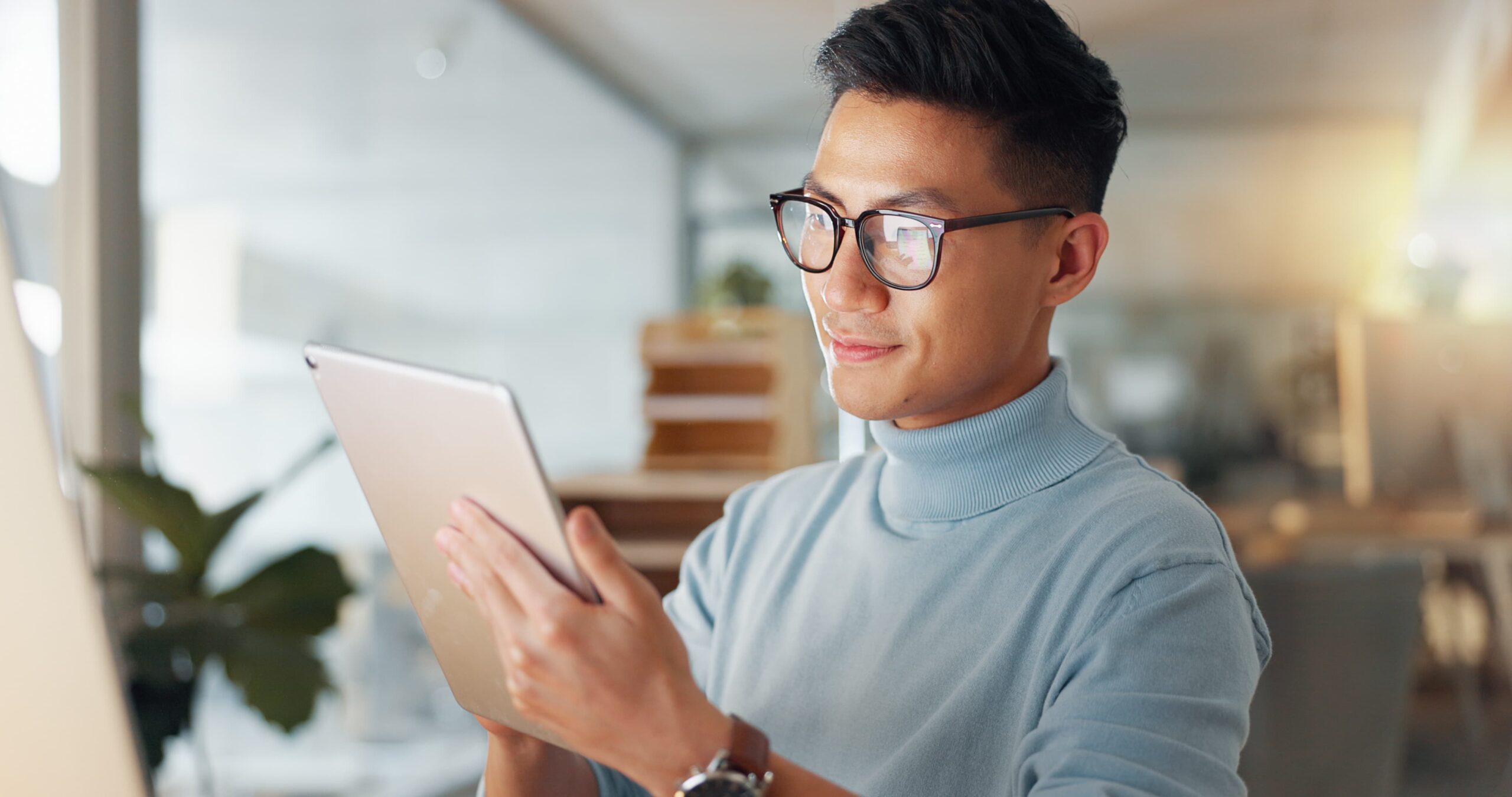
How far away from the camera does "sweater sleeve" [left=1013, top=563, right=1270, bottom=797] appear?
0.64 meters

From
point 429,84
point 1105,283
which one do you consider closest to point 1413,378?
point 1105,283

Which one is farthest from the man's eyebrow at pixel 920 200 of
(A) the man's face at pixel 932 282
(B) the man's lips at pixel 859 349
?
(B) the man's lips at pixel 859 349

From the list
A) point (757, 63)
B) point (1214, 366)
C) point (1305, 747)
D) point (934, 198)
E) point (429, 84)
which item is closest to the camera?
point (934, 198)

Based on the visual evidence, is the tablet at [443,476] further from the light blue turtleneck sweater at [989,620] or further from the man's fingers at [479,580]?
the light blue turtleneck sweater at [989,620]

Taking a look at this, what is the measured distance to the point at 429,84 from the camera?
10.4ft

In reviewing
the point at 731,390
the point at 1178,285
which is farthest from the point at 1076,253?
the point at 731,390

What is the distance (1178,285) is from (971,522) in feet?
4.53

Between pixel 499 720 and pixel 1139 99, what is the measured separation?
1.83 metres

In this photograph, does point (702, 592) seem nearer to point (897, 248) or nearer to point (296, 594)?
point (897, 248)

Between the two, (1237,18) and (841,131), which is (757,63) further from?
(841,131)

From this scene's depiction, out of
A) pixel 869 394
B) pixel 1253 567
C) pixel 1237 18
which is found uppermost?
pixel 1237 18

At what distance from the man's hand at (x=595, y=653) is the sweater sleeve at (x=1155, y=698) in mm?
218

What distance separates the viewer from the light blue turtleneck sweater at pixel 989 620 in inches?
26.6

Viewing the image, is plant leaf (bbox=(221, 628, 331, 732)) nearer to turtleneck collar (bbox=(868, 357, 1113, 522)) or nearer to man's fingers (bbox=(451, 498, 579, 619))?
turtleneck collar (bbox=(868, 357, 1113, 522))
